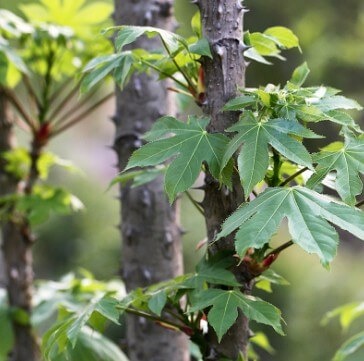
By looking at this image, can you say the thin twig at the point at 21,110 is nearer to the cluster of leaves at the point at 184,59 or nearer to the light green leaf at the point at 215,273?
the cluster of leaves at the point at 184,59

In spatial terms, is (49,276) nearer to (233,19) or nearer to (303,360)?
(303,360)

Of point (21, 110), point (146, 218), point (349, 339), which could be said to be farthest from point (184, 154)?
point (21, 110)

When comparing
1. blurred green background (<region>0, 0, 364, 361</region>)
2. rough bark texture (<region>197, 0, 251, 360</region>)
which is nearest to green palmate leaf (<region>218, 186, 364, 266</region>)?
rough bark texture (<region>197, 0, 251, 360</region>)

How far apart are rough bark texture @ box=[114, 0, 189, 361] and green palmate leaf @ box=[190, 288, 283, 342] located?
0.41 metres

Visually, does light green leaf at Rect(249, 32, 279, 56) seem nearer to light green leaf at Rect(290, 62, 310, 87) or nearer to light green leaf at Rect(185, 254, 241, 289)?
light green leaf at Rect(290, 62, 310, 87)

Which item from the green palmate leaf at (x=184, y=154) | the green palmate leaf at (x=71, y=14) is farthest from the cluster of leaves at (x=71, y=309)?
the green palmate leaf at (x=71, y=14)

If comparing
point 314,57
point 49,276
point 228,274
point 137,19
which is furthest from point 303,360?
point 228,274

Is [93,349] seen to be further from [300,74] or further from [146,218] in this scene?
[300,74]

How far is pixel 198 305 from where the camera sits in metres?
0.75

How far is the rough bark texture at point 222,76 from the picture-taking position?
2.64ft

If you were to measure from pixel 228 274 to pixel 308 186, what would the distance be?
0.14 m

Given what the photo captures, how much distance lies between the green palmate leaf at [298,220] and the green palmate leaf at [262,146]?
0.02m

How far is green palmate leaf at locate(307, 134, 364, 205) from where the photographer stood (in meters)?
0.70

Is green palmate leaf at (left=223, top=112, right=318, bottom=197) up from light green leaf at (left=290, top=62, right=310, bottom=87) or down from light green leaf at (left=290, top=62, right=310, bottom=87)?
down
